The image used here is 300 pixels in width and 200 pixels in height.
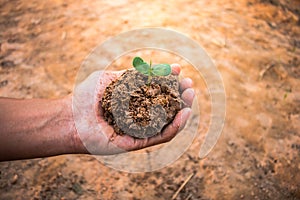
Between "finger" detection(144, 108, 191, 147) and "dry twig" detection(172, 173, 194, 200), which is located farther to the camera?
"dry twig" detection(172, 173, 194, 200)

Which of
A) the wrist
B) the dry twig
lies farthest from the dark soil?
the dry twig

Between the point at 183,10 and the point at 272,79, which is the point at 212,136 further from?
the point at 183,10

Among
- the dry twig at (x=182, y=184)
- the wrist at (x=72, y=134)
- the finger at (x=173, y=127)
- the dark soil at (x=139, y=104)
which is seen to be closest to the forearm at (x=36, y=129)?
the wrist at (x=72, y=134)

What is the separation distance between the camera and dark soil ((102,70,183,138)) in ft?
4.45

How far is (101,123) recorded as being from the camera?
4.75 ft

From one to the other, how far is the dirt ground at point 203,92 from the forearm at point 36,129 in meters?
0.40

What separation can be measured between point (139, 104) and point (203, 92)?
0.91 metres

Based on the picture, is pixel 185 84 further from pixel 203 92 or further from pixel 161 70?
pixel 203 92

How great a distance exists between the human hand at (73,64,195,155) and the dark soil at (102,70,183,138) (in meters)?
0.03

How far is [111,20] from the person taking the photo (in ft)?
8.79

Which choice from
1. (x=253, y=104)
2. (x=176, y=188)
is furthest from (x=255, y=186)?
(x=253, y=104)

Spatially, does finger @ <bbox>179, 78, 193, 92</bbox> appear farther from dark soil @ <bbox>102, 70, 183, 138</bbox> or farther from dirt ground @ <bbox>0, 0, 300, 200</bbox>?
dirt ground @ <bbox>0, 0, 300, 200</bbox>

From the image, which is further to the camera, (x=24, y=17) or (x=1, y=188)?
(x=24, y=17)

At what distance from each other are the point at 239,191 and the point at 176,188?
31 centimetres
